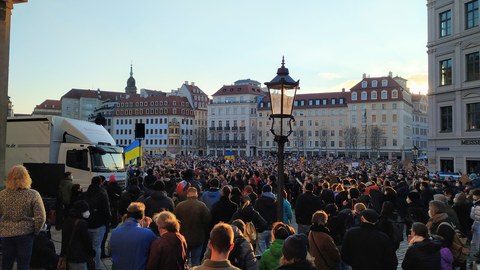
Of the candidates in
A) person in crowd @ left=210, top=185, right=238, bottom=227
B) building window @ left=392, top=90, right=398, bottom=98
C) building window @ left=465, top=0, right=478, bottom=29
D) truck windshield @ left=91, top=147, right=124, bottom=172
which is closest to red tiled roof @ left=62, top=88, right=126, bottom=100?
building window @ left=392, top=90, right=398, bottom=98

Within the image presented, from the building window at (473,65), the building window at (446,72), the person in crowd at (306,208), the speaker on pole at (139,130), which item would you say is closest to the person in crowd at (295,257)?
the person in crowd at (306,208)

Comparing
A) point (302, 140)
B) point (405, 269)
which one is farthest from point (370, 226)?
point (302, 140)

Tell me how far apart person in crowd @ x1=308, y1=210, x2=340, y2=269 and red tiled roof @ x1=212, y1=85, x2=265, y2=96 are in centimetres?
10579

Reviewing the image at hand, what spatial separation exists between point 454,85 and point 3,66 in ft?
97.9

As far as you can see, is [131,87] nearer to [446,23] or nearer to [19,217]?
[446,23]

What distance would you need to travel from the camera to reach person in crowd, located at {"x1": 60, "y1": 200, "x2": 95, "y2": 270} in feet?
22.1

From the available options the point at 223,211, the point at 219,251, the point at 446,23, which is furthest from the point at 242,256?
the point at 446,23

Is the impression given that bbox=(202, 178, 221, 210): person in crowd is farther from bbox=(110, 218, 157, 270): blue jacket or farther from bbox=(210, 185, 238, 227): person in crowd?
bbox=(110, 218, 157, 270): blue jacket

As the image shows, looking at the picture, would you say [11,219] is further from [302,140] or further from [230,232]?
[302,140]

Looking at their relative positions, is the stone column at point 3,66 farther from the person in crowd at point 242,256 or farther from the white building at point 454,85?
the white building at point 454,85

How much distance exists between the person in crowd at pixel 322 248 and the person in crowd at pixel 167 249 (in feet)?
6.10

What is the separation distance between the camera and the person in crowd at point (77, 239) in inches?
265

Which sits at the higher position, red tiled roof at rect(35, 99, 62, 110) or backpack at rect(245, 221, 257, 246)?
red tiled roof at rect(35, 99, 62, 110)

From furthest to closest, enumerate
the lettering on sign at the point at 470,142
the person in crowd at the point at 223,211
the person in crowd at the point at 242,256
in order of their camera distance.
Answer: the lettering on sign at the point at 470,142 < the person in crowd at the point at 223,211 < the person in crowd at the point at 242,256
